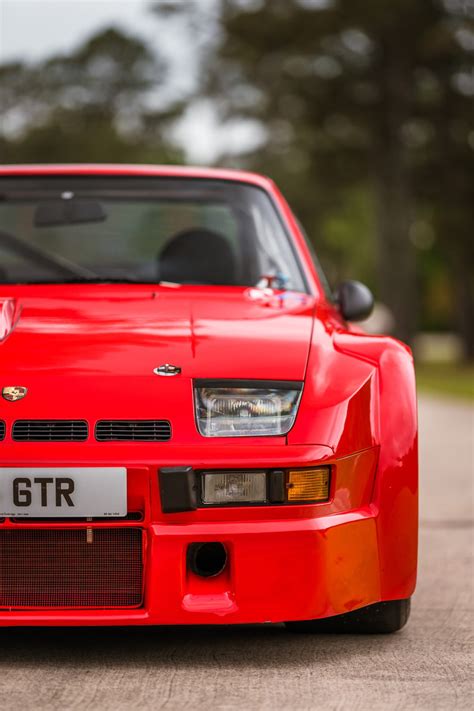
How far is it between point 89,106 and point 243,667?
57709 millimetres

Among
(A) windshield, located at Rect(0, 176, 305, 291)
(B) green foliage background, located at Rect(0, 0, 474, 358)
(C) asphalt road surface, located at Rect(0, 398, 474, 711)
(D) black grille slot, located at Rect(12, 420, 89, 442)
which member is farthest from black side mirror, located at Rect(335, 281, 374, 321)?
(B) green foliage background, located at Rect(0, 0, 474, 358)

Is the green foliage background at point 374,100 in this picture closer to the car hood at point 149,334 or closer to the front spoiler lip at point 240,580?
the car hood at point 149,334

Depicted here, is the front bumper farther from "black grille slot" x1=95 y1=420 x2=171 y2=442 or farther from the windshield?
the windshield

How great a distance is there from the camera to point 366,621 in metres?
3.69

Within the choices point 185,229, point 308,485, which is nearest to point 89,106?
point 185,229

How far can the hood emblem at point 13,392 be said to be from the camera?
333 centimetres

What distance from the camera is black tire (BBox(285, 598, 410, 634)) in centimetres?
367

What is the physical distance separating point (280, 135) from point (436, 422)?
91.1 ft

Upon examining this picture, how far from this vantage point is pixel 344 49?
3216cm

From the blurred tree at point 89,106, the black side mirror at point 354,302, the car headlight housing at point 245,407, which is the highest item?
the car headlight housing at point 245,407

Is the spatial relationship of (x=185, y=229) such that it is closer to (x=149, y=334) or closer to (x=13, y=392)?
(x=149, y=334)

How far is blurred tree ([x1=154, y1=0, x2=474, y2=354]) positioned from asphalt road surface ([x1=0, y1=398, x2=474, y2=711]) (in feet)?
91.6

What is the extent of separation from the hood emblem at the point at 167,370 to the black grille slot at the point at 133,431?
16 centimetres

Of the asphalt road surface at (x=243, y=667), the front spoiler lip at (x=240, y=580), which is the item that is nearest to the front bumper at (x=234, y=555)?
the front spoiler lip at (x=240, y=580)
